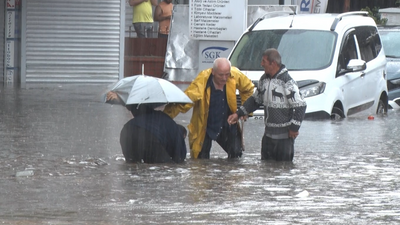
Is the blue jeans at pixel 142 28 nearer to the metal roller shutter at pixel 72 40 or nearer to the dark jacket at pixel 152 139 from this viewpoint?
the metal roller shutter at pixel 72 40

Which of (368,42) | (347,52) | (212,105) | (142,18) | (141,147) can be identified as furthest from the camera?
(142,18)

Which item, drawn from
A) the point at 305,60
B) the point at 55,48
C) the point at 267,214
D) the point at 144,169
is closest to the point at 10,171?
the point at 144,169

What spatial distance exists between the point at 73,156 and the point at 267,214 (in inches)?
159

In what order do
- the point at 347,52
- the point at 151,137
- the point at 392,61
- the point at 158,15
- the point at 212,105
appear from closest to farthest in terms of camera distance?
the point at 151,137 → the point at 212,105 → the point at 347,52 → the point at 392,61 → the point at 158,15

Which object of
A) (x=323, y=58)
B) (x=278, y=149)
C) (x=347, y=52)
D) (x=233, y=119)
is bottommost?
(x=278, y=149)

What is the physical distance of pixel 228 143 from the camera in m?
10.7

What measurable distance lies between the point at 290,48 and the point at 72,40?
8.17m

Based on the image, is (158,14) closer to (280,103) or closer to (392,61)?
(392,61)

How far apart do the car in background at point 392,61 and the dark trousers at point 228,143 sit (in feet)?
28.6

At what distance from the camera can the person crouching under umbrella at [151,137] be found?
32.8 feet

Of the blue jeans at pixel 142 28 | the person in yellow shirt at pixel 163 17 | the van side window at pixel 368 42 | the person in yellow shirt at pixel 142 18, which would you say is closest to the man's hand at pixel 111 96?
the van side window at pixel 368 42

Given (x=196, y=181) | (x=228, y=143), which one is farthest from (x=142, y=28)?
(x=196, y=181)

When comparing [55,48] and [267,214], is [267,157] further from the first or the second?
[55,48]

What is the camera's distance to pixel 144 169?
388 inches
